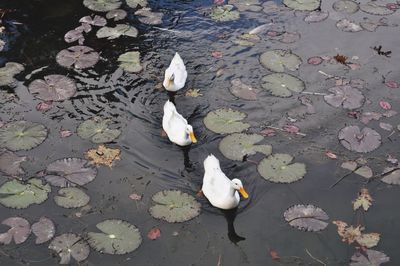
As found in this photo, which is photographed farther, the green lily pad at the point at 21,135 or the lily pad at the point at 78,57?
the lily pad at the point at 78,57

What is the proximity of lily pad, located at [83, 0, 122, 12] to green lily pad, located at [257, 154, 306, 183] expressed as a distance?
223 inches

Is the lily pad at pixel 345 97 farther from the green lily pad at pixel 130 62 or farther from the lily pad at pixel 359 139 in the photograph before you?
the green lily pad at pixel 130 62

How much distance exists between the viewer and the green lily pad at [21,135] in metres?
8.50

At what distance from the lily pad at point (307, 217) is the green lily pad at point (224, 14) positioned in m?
5.37

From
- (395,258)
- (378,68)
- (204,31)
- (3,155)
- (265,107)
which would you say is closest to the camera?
(395,258)

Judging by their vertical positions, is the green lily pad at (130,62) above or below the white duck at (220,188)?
above

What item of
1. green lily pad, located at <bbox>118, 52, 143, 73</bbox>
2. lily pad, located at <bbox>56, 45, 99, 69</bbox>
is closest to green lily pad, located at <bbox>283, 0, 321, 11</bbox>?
green lily pad, located at <bbox>118, 52, 143, 73</bbox>

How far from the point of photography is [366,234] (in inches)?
283

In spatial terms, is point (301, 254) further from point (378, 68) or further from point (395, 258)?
point (378, 68)

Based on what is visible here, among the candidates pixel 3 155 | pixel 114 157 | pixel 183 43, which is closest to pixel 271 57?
pixel 183 43

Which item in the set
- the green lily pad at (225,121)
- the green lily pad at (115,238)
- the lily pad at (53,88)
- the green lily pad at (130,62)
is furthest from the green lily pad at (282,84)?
the green lily pad at (115,238)

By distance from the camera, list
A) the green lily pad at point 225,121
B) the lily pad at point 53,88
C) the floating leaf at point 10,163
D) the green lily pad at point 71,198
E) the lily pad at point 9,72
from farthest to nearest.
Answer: the lily pad at point 9,72 → the lily pad at point 53,88 → the green lily pad at point 225,121 → the floating leaf at point 10,163 → the green lily pad at point 71,198

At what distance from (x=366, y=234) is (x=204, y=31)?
5703 mm

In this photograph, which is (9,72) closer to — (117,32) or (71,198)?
(117,32)
